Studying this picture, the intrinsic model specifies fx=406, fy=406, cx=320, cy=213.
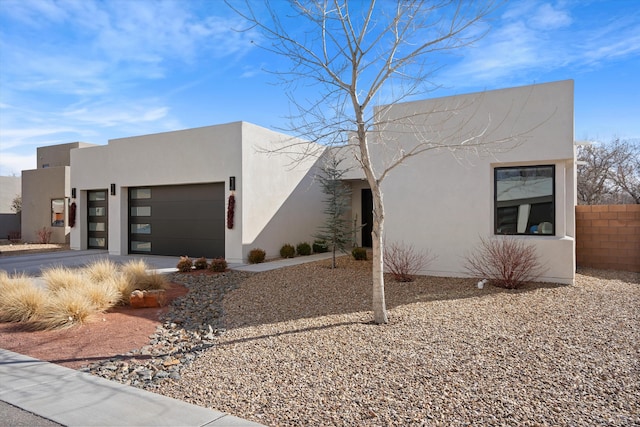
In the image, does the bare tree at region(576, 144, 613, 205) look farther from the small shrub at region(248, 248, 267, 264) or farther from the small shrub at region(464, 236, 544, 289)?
the small shrub at region(248, 248, 267, 264)

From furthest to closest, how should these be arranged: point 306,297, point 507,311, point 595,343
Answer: point 306,297 < point 507,311 < point 595,343

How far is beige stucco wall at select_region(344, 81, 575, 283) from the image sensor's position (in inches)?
333

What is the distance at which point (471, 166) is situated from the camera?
9.20 meters

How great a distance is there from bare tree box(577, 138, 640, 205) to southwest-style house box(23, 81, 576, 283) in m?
13.1

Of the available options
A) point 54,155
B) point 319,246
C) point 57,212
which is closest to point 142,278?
point 319,246

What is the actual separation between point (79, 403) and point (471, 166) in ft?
27.5

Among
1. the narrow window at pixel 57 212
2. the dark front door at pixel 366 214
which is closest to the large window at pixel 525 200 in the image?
the dark front door at pixel 366 214

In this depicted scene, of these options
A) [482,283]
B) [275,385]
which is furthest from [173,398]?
[482,283]

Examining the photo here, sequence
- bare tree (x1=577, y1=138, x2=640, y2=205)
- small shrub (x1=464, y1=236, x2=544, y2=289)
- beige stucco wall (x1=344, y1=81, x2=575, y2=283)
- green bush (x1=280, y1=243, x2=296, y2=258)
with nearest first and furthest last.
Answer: small shrub (x1=464, y1=236, x2=544, y2=289), beige stucco wall (x1=344, y1=81, x2=575, y2=283), green bush (x1=280, y1=243, x2=296, y2=258), bare tree (x1=577, y1=138, x2=640, y2=205)

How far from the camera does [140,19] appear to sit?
8.20m

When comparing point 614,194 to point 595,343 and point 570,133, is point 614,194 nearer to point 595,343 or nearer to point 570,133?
point 570,133

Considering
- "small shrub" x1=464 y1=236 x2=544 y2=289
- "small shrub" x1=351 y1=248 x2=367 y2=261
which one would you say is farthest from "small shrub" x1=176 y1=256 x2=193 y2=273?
"small shrub" x1=464 y1=236 x2=544 y2=289

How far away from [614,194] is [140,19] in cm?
2427

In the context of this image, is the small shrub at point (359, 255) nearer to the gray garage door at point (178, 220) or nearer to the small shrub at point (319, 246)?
the small shrub at point (319, 246)
